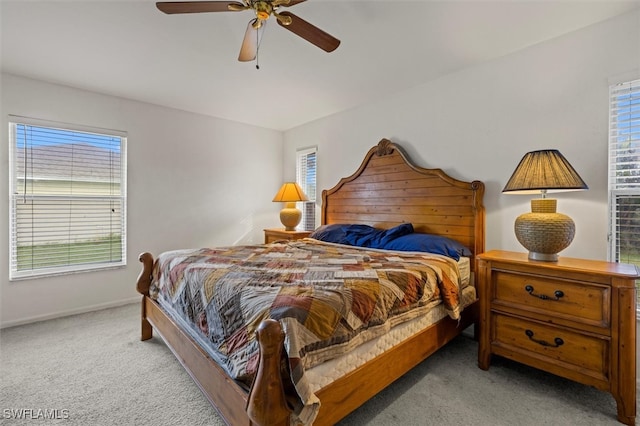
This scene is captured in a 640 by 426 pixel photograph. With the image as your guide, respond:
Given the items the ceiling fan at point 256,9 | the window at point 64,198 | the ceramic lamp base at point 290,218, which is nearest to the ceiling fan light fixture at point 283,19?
the ceiling fan at point 256,9

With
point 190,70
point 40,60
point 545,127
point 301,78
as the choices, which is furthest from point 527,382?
point 40,60

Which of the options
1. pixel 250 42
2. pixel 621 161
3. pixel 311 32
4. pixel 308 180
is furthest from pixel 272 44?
pixel 621 161

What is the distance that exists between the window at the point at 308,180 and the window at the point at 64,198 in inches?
93.1

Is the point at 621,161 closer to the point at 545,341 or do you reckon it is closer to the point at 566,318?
the point at 566,318

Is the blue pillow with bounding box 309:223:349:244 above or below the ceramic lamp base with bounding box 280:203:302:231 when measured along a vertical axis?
below

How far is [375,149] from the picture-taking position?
3.44m

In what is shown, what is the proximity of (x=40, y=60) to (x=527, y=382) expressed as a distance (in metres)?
4.67

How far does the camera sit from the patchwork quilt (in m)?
1.16

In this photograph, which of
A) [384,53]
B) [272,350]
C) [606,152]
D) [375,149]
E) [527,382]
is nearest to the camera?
[272,350]

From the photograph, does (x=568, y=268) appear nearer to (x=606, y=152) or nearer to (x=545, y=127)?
(x=606, y=152)

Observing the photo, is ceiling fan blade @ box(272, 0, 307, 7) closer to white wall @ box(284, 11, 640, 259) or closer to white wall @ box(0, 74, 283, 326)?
white wall @ box(284, 11, 640, 259)

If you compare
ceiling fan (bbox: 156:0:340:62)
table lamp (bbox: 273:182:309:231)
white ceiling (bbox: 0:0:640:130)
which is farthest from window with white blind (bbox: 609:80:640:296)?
table lamp (bbox: 273:182:309:231)

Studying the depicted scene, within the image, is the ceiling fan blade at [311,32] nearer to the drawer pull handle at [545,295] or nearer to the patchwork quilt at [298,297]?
the patchwork quilt at [298,297]

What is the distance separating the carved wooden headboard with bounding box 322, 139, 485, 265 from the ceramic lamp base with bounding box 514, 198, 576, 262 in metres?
0.63
